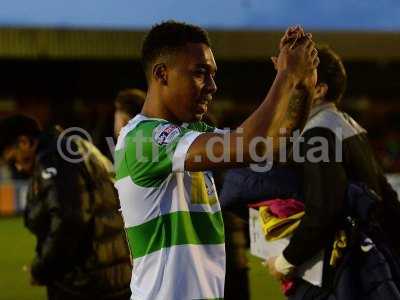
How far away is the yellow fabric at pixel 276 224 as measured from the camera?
3572 millimetres

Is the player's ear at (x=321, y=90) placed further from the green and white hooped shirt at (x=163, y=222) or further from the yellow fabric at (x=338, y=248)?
the green and white hooped shirt at (x=163, y=222)

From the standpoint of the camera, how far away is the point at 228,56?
23719 mm

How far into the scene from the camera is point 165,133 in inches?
90.8

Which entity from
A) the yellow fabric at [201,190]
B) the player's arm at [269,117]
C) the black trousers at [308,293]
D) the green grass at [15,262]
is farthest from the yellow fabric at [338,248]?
the green grass at [15,262]

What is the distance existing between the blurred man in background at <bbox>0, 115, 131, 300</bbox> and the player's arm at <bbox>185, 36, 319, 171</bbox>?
6.58ft

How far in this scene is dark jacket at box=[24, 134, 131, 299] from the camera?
13.3 feet

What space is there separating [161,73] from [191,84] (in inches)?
4.6

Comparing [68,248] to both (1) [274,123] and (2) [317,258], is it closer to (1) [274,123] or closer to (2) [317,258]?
(2) [317,258]

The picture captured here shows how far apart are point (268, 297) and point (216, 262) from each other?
5.35m

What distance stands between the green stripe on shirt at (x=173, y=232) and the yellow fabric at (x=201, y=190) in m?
0.04

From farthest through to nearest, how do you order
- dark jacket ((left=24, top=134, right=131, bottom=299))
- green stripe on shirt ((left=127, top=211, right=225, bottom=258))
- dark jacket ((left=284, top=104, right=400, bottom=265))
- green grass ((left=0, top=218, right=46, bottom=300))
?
1. green grass ((left=0, top=218, right=46, bottom=300))
2. dark jacket ((left=24, top=134, right=131, bottom=299))
3. dark jacket ((left=284, top=104, right=400, bottom=265))
4. green stripe on shirt ((left=127, top=211, right=225, bottom=258))

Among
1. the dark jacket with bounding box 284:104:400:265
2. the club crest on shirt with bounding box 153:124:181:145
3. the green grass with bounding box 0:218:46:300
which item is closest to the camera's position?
the club crest on shirt with bounding box 153:124:181:145

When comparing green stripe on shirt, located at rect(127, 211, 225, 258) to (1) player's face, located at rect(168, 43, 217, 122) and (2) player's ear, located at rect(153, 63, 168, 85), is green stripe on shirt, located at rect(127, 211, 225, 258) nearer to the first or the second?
(1) player's face, located at rect(168, 43, 217, 122)

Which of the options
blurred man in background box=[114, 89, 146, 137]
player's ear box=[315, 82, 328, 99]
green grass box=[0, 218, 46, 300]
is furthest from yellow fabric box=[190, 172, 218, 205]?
green grass box=[0, 218, 46, 300]
